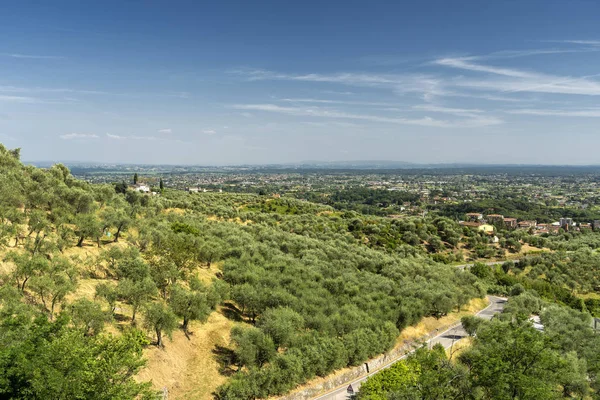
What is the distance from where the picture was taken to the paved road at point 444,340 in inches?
1185

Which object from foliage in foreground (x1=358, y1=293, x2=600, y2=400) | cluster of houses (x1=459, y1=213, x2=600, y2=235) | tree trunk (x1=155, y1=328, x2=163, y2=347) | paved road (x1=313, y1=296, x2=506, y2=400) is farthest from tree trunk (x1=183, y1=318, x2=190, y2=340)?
cluster of houses (x1=459, y1=213, x2=600, y2=235)

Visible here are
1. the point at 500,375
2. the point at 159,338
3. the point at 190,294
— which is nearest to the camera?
the point at 500,375

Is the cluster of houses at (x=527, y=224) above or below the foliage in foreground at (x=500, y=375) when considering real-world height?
below

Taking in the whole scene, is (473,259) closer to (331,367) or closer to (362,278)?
(362,278)

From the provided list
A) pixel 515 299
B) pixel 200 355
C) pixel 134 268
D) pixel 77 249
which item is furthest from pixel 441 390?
pixel 515 299

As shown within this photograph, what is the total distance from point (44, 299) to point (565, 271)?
300 feet

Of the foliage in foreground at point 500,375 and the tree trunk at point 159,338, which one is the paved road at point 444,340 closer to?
the foliage in foreground at point 500,375

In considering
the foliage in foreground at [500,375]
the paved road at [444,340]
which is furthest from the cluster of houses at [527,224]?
the foliage in foreground at [500,375]

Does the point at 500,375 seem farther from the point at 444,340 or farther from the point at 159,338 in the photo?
the point at 159,338

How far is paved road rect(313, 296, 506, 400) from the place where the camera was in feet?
98.8

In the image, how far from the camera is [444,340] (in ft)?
140

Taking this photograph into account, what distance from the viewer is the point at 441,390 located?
2391 cm

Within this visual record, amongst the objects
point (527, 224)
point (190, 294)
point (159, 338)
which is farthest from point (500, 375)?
point (527, 224)

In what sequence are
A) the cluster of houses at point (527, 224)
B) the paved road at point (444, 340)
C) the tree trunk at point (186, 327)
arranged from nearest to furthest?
the paved road at point (444, 340), the tree trunk at point (186, 327), the cluster of houses at point (527, 224)
